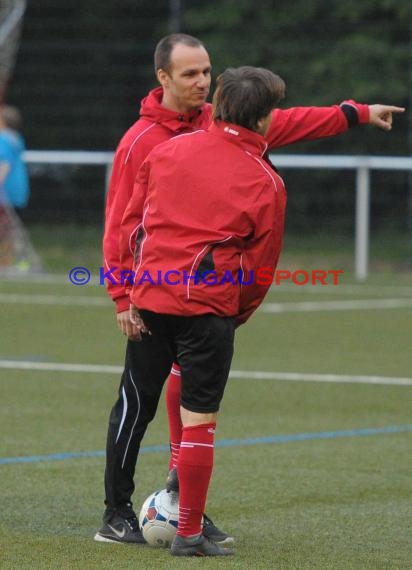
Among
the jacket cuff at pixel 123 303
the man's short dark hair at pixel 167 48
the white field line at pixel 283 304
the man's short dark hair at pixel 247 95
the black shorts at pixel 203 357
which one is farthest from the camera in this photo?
the white field line at pixel 283 304

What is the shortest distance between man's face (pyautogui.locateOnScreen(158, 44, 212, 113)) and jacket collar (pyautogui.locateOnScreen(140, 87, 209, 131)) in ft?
0.09

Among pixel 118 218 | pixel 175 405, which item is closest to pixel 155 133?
pixel 118 218

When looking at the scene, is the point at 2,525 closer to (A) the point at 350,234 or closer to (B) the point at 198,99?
(B) the point at 198,99

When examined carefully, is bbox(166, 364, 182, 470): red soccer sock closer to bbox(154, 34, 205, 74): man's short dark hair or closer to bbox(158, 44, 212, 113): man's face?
bbox(158, 44, 212, 113): man's face

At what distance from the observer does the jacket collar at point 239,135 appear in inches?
223

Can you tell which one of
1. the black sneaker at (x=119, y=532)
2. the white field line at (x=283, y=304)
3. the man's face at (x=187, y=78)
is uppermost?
the man's face at (x=187, y=78)

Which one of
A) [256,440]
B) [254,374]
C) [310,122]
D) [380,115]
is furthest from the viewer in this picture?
[254,374]

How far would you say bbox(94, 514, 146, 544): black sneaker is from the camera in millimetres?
5969

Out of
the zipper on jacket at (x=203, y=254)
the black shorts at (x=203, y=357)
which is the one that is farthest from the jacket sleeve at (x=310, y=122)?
the black shorts at (x=203, y=357)

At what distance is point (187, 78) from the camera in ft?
20.0

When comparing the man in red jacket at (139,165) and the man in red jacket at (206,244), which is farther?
the man in red jacket at (139,165)

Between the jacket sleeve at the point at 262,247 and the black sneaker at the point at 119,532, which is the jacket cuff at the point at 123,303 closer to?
the jacket sleeve at the point at 262,247

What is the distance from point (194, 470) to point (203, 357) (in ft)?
1.37

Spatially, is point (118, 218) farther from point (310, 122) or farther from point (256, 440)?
point (256, 440)
